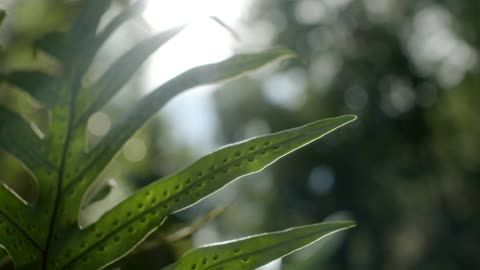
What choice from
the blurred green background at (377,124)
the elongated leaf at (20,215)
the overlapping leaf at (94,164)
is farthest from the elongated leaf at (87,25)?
the blurred green background at (377,124)

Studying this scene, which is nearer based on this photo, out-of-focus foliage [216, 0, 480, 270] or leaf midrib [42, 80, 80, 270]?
leaf midrib [42, 80, 80, 270]

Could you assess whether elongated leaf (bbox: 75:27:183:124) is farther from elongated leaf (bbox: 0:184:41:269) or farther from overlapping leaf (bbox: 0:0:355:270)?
elongated leaf (bbox: 0:184:41:269)

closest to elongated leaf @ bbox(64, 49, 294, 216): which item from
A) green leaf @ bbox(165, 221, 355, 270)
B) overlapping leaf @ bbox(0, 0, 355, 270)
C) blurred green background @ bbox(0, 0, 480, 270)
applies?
overlapping leaf @ bbox(0, 0, 355, 270)

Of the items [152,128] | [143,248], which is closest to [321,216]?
[152,128]

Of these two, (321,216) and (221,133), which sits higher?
(221,133)

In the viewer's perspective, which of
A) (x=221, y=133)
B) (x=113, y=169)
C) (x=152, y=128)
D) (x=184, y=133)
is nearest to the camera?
(x=113, y=169)

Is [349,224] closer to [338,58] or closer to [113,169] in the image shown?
[113,169]

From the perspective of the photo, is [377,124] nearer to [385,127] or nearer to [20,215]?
[385,127]
